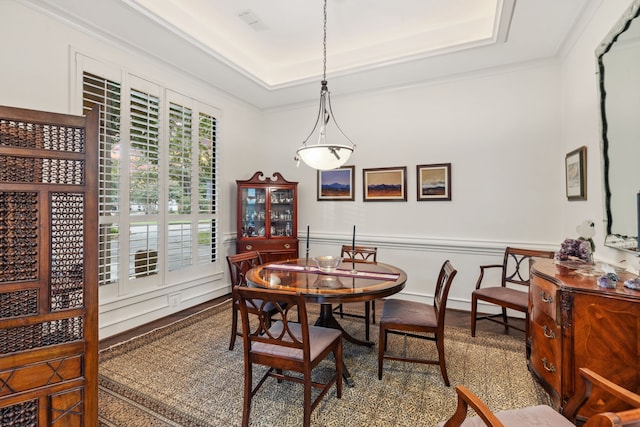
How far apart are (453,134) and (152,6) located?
3.62m

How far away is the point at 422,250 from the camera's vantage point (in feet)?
13.3

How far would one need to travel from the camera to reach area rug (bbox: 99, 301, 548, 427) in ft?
6.26

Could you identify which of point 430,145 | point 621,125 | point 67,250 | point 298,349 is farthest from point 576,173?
point 67,250

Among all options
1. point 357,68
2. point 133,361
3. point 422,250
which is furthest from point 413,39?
point 133,361

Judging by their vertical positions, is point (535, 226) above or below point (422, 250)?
above

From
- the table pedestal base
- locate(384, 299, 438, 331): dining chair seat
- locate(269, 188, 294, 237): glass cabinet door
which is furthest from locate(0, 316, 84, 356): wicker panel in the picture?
locate(269, 188, 294, 237): glass cabinet door

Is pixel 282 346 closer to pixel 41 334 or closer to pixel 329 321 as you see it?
pixel 329 321

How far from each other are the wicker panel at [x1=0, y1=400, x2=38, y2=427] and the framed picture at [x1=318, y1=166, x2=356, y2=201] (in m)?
3.75

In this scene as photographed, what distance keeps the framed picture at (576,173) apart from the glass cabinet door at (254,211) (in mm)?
3713

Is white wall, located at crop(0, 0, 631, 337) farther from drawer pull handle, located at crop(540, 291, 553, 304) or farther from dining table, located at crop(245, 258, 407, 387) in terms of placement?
dining table, located at crop(245, 258, 407, 387)

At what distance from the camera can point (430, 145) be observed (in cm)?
402

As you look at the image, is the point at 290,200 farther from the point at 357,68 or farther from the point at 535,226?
the point at 535,226

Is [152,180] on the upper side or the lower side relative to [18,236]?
upper

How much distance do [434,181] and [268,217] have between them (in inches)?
95.6
